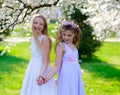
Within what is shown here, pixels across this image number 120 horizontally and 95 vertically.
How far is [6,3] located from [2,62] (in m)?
8.11

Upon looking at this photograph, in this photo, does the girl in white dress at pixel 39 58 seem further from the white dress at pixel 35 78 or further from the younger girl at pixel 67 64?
the younger girl at pixel 67 64

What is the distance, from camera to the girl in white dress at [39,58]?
496 centimetres

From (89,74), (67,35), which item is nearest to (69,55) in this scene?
(67,35)

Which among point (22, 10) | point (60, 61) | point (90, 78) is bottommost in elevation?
point (90, 78)

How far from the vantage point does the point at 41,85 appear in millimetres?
5008

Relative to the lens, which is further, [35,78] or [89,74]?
[89,74]

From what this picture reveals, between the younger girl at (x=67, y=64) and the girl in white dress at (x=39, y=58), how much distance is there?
255 millimetres

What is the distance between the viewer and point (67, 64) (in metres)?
4.74

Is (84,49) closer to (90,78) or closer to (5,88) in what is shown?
(90,78)

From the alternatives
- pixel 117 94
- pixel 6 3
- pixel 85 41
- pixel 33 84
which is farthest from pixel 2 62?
pixel 33 84

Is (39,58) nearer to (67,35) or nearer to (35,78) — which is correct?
(35,78)

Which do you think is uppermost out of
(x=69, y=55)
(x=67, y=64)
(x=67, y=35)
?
(x=67, y=35)

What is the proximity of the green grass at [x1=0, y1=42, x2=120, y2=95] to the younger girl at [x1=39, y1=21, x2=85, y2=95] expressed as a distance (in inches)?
51.1

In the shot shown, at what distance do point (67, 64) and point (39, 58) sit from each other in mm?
449
